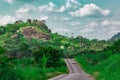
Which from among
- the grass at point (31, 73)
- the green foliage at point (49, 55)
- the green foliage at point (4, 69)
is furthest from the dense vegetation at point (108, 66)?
the green foliage at point (4, 69)

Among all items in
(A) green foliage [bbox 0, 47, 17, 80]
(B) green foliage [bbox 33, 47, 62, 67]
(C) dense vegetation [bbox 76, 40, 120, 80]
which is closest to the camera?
(A) green foliage [bbox 0, 47, 17, 80]

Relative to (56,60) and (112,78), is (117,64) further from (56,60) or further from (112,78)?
(56,60)

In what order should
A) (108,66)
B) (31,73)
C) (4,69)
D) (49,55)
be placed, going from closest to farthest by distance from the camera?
(4,69) < (108,66) < (31,73) < (49,55)

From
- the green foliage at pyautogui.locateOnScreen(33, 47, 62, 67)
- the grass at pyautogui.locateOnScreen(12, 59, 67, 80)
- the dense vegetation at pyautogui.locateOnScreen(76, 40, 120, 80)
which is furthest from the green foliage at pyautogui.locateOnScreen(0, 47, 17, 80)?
the green foliage at pyautogui.locateOnScreen(33, 47, 62, 67)

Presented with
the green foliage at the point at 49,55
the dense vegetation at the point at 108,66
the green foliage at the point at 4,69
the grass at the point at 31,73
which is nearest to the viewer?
the green foliage at the point at 4,69

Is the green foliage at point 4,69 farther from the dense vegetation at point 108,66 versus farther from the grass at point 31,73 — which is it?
the dense vegetation at point 108,66

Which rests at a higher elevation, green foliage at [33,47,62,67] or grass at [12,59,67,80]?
green foliage at [33,47,62,67]

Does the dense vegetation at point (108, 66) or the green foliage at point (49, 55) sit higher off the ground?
the green foliage at point (49, 55)

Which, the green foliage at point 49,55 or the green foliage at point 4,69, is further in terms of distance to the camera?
the green foliage at point 49,55

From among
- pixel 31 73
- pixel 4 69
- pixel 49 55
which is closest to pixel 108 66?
pixel 31 73

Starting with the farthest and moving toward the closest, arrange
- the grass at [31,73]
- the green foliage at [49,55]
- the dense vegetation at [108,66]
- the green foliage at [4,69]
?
1. the green foliage at [49,55]
2. the grass at [31,73]
3. the dense vegetation at [108,66]
4. the green foliage at [4,69]

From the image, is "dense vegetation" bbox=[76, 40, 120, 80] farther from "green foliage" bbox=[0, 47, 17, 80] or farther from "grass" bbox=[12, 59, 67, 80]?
"green foliage" bbox=[0, 47, 17, 80]

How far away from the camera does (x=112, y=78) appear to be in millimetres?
44562

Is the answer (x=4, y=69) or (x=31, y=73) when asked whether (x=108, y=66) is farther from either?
(x=4, y=69)
